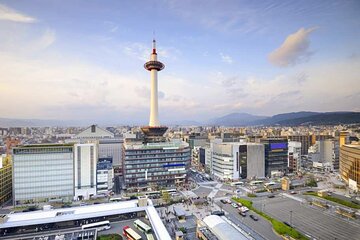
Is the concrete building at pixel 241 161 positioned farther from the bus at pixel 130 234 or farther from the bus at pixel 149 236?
the bus at pixel 130 234

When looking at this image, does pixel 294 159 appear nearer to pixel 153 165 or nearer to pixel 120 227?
pixel 153 165

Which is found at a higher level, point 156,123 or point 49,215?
point 156,123

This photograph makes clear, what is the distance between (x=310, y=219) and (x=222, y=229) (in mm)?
4381

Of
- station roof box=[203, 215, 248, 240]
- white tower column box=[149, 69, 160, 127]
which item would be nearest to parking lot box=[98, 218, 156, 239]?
station roof box=[203, 215, 248, 240]

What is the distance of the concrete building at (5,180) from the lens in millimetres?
12087

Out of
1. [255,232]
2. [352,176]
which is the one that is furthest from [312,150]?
[255,232]

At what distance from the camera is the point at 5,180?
12461 mm

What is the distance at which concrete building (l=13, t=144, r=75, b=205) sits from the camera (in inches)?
469

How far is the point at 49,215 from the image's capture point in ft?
29.5

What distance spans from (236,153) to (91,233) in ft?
36.3

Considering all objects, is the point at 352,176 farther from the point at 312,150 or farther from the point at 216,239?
the point at 216,239

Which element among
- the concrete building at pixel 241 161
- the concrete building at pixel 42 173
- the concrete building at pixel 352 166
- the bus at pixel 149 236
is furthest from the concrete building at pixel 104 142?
the concrete building at pixel 352 166

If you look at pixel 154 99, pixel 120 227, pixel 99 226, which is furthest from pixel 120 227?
pixel 154 99

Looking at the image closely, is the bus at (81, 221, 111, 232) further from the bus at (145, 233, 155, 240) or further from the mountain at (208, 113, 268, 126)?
the mountain at (208, 113, 268, 126)
